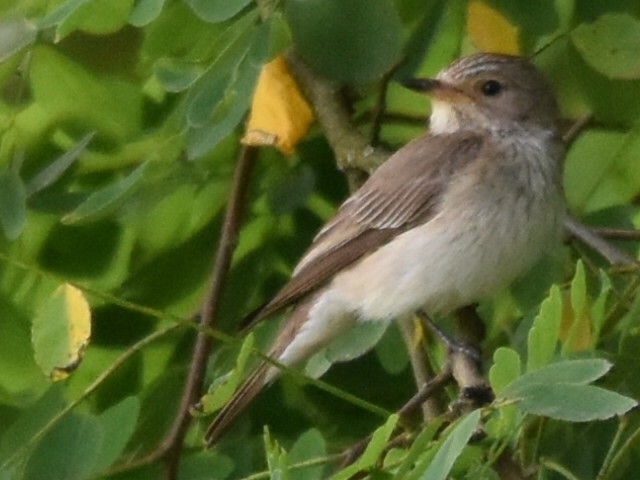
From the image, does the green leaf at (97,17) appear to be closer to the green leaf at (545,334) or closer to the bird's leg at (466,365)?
the bird's leg at (466,365)

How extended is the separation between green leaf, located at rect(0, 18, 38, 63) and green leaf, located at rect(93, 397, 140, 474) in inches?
Answer: 29.2

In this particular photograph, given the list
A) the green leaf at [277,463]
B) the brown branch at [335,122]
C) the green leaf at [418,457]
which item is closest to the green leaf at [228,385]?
the green leaf at [277,463]

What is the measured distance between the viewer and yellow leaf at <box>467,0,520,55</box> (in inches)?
122

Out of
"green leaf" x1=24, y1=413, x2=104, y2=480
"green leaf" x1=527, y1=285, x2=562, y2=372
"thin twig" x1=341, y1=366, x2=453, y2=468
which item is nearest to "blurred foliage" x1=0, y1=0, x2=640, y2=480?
"green leaf" x1=24, y1=413, x2=104, y2=480

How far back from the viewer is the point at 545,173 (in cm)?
349

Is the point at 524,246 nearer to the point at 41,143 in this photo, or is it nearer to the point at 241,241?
the point at 241,241

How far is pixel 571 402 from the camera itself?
199 centimetres

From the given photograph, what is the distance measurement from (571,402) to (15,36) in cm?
145

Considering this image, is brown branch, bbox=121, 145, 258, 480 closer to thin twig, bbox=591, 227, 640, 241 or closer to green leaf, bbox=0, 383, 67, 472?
green leaf, bbox=0, 383, 67, 472

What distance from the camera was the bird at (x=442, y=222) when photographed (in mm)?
3324

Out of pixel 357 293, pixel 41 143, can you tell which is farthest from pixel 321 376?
pixel 41 143

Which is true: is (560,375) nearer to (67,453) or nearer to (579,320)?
(579,320)

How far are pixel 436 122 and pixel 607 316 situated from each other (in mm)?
1149

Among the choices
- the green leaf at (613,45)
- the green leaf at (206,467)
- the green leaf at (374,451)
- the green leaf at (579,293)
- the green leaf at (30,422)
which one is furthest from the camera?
the green leaf at (613,45)
